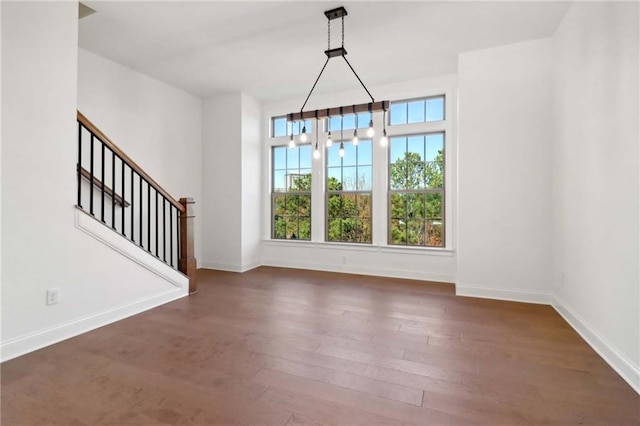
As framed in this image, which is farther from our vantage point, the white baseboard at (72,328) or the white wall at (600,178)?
the white baseboard at (72,328)

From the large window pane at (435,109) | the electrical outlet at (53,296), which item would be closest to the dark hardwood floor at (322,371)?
the electrical outlet at (53,296)

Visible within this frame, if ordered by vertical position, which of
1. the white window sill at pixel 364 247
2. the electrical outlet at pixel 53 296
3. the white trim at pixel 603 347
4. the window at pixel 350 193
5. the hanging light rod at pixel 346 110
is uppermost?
the hanging light rod at pixel 346 110

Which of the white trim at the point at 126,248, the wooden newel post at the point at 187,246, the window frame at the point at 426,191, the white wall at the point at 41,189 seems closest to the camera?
the white wall at the point at 41,189

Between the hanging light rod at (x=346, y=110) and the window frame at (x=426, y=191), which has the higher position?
the hanging light rod at (x=346, y=110)

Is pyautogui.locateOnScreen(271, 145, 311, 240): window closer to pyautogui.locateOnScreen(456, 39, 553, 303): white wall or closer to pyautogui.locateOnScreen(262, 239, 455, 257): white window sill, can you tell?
pyautogui.locateOnScreen(262, 239, 455, 257): white window sill

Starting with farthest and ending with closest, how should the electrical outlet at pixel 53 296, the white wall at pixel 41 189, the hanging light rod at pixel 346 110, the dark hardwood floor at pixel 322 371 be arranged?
1. the hanging light rod at pixel 346 110
2. the electrical outlet at pixel 53 296
3. the white wall at pixel 41 189
4. the dark hardwood floor at pixel 322 371

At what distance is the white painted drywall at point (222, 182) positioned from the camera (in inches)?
209

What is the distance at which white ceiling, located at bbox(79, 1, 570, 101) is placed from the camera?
3.00 meters

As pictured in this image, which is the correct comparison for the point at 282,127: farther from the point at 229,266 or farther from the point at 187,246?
the point at 187,246

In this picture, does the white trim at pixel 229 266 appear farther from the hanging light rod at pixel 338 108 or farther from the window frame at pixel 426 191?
the hanging light rod at pixel 338 108

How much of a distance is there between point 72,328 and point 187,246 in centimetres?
145

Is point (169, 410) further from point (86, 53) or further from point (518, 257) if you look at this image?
point (86, 53)

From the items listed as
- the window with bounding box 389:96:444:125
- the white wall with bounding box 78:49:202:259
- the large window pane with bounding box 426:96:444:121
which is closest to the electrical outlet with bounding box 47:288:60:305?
the white wall with bounding box 78:49:202:259

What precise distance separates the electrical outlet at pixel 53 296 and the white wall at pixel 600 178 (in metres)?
4.15
